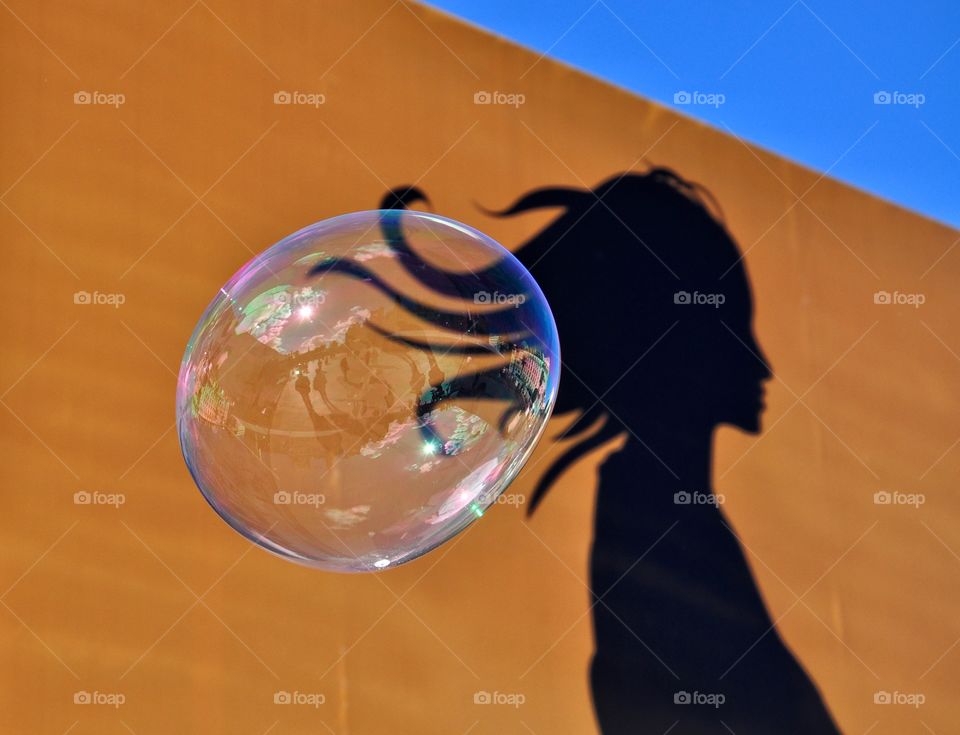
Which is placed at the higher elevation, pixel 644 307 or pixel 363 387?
pixel 644 307

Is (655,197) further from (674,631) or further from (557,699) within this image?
(557,699)

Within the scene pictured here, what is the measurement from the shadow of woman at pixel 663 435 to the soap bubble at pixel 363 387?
61.2 inches

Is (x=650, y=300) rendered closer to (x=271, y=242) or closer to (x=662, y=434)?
(x=662, y=434)

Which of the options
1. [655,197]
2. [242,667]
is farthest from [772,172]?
[242,667]

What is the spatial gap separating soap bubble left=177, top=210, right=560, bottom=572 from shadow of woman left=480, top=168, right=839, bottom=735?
156 cm

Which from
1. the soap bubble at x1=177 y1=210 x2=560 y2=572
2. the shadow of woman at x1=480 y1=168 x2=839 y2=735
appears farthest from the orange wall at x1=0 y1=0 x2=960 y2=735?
the soap bubble at x1=177 y1=210 x2=560 y2=572

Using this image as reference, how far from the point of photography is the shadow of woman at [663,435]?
294cm

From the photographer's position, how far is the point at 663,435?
3102 mm

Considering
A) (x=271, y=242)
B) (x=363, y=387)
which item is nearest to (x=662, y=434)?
(x=271, y=242)

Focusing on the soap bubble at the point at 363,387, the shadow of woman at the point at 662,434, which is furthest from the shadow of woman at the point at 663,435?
the soap bubble at the point at 363,387

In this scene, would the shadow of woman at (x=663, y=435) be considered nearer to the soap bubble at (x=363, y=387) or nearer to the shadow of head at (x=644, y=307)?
the shadow of head at (x=644, y=307)

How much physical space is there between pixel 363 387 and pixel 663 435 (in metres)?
2.00

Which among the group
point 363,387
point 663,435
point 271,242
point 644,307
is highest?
point 271,242

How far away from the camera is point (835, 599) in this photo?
119 inches
